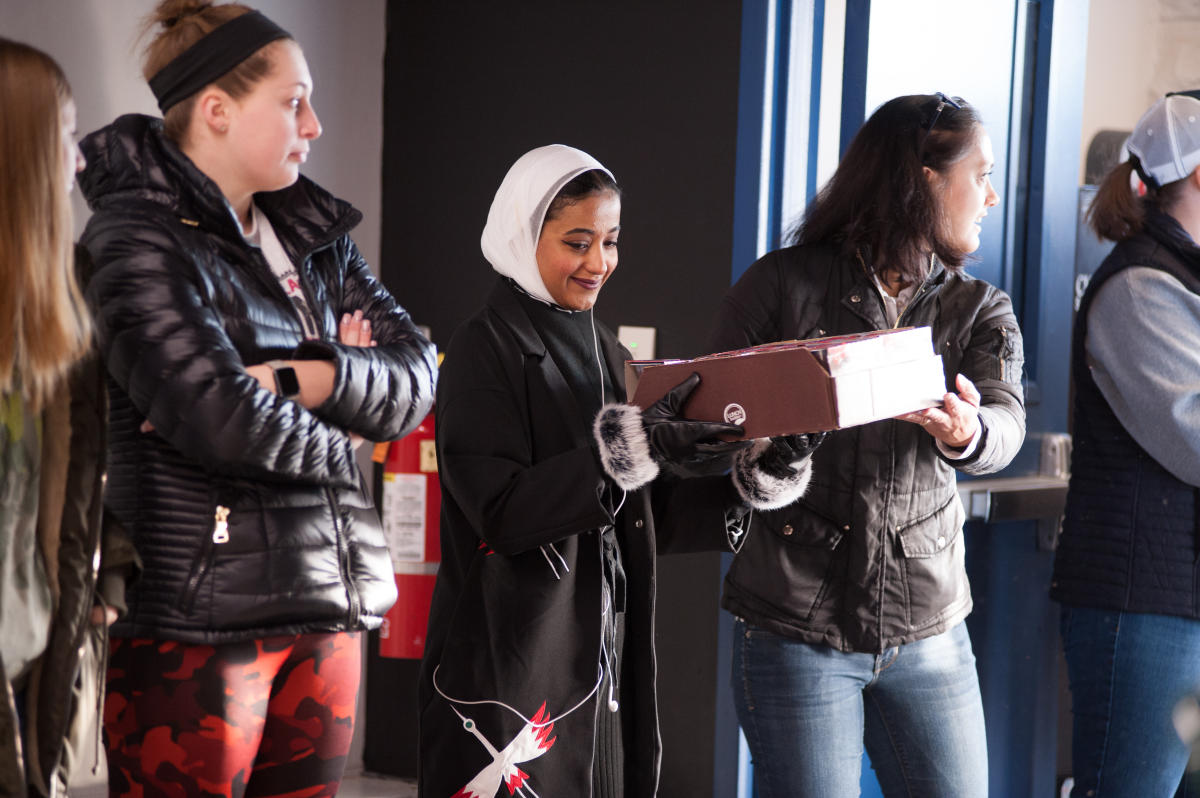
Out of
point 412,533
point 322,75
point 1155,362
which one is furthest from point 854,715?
point 322,75

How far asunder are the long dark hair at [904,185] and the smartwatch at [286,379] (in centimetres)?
97

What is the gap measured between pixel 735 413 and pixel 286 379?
0.69m

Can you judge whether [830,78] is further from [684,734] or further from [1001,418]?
[684,734]

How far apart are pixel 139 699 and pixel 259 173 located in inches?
31.6

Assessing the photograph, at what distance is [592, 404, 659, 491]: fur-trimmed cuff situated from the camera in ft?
5.42

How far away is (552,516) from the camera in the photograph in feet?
5.57

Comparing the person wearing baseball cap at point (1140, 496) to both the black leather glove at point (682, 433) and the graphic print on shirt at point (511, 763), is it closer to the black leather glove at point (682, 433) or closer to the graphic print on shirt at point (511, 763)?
the black leather glove at point (682, 433)

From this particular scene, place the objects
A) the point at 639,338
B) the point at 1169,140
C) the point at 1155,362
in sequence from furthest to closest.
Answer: the point at 639,338
the point at 1169,140
the point at 1155,362

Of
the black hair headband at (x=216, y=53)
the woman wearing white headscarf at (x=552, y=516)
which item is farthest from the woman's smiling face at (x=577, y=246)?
the black hair headband at (x=216, y=53)

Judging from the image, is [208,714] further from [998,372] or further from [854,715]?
[998,372]

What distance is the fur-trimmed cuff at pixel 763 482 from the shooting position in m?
1.86

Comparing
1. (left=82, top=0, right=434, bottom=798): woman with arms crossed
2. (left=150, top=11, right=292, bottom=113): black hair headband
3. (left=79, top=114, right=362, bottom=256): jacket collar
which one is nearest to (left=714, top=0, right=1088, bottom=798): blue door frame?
(left=82, top=0, right=434, bottom=798): woman with arms crossed

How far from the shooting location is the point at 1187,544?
237cm

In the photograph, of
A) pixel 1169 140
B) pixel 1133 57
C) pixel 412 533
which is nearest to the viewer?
pixel 1169 140
